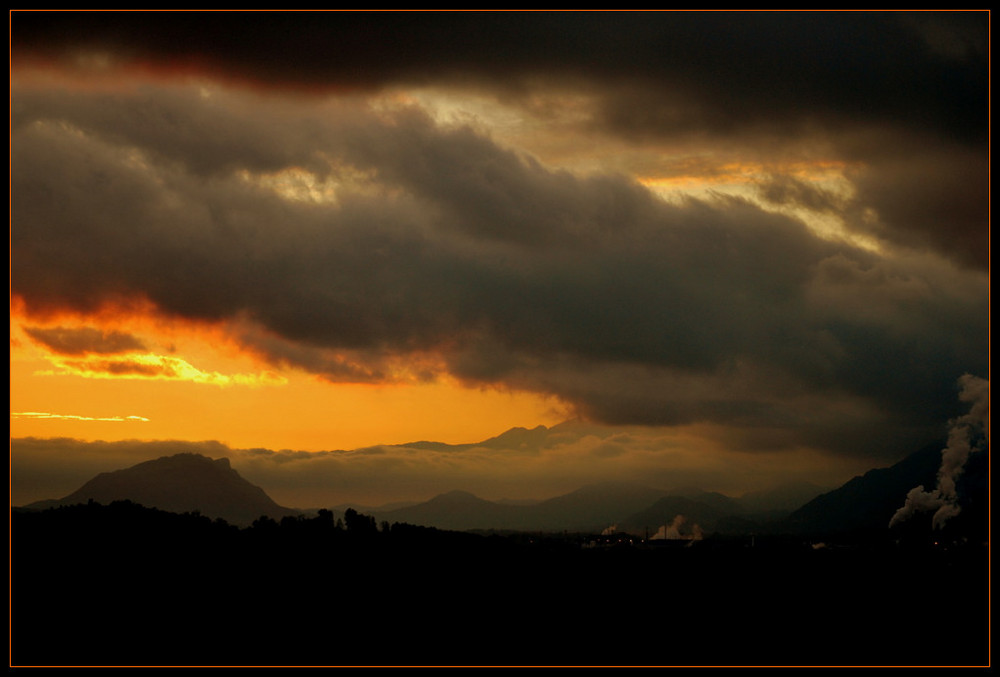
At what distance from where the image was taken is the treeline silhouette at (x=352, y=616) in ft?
433

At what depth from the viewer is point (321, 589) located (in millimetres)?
178000

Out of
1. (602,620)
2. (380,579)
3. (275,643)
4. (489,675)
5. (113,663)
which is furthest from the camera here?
(380,579)

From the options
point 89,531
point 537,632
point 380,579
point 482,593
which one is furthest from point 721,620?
point 89,531

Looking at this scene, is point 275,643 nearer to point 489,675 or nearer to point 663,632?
point 489,675

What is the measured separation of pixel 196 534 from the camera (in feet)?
635

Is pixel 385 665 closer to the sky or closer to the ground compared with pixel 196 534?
closer to the ground

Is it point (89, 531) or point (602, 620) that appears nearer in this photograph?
point (602, 620)

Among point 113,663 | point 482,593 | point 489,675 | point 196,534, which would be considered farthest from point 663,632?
point 196,534

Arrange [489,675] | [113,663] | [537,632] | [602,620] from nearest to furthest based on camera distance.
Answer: [489,675]
[113,663]
[537,632]
[602,620]

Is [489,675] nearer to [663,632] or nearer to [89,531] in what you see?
[663,632]

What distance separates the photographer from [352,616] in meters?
159

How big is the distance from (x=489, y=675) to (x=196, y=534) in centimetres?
10826

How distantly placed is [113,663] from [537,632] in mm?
62526

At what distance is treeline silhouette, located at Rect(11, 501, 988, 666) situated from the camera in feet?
433
